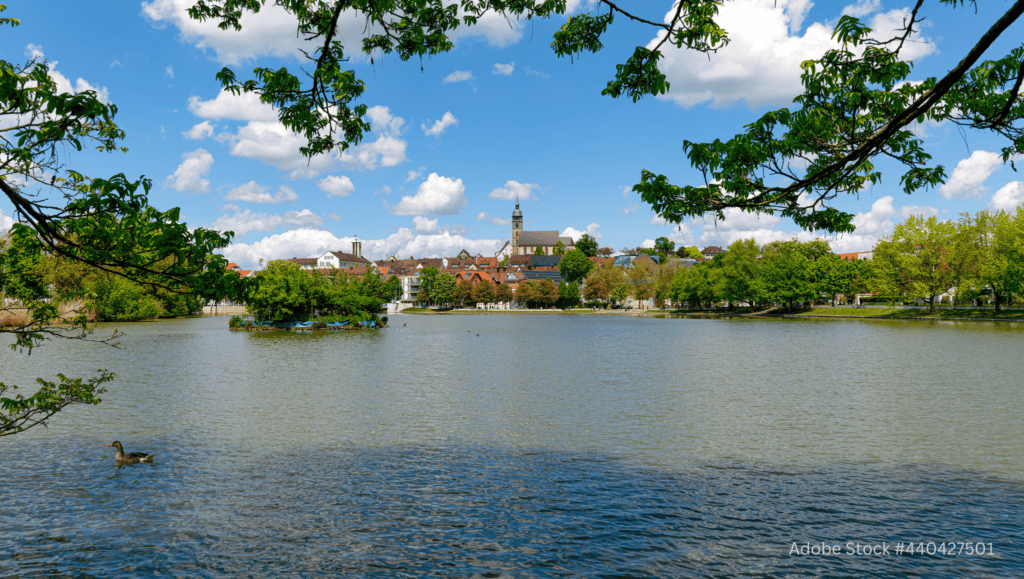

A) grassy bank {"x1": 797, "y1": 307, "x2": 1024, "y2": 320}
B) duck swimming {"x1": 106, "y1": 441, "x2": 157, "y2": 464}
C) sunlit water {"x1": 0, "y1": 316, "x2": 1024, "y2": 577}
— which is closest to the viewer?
sunlit water {"x1": 0, "y1": 316, "x2": 1024, "y2": 577}

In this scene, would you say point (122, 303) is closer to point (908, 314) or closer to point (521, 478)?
point (521, 478)

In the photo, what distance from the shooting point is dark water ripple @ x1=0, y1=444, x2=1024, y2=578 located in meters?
9.64

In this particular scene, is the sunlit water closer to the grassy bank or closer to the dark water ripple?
the dark water ripple

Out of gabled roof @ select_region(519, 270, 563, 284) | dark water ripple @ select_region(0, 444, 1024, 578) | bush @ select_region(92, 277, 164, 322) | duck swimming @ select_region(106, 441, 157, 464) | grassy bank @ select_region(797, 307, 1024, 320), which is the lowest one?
dark water ripple @ select_region(0, 444, 1024, 578)

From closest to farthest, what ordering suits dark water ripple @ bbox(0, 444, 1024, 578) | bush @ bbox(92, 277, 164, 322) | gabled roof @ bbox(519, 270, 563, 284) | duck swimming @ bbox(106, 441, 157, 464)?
dark water ripple @ bbox(0, 444, 1024, 578) < duck swimming @ bbox(106, 441, 157, 464) < bush @ bbox(92, 277, 164, 322) < gabled roof @ bbox(519, 270, 563, 284)

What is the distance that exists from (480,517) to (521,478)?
8.38 ft

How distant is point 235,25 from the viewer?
877cm

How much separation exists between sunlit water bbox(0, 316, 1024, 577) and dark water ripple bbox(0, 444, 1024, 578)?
0.06 meters

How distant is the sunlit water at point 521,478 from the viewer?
32.5 ft

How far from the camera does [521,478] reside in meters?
14.0

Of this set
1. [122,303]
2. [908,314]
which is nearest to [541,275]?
[908,314]

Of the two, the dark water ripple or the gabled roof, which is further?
the gabled roof

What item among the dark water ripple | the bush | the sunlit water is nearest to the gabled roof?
the bush

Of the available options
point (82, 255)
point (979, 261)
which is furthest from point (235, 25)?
point (979, 261)
